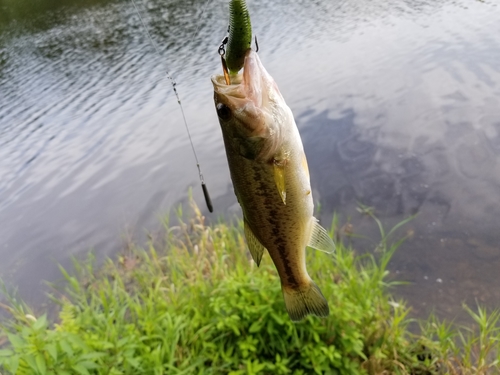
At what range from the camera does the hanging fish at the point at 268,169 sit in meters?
1.69

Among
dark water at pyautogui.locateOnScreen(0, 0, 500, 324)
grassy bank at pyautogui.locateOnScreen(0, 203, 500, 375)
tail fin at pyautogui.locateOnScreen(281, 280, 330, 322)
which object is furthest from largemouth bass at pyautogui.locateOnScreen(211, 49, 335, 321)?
dark water at pyautogui.locateOnScreen(0, 0, 500, 324)

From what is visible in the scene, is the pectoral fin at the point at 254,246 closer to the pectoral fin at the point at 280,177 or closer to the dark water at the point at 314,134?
the pectoral fin at the point at 280,177

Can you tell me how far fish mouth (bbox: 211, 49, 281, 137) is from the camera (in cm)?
168

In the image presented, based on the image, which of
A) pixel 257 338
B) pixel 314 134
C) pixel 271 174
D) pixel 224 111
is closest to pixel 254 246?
pixel 271 174

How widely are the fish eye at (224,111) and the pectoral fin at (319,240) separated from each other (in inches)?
30.4

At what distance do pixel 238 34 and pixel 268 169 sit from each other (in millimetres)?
680

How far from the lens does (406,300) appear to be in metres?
4.64

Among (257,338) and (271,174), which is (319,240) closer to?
(271,174)

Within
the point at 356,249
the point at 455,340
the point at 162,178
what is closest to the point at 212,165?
the point at 162,178

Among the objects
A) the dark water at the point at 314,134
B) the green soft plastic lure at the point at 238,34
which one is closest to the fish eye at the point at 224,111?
the green soft plastic lure at the point at 238,34

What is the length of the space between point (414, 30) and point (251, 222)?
13.3 m

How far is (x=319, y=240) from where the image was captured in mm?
2211

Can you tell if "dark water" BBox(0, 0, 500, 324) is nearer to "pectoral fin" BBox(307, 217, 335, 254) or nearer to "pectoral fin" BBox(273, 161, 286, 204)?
"pectoral fin" BBox(307, 217, 335, 254)

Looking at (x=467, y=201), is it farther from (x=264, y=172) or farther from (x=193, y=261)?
(x=264, y=172)
